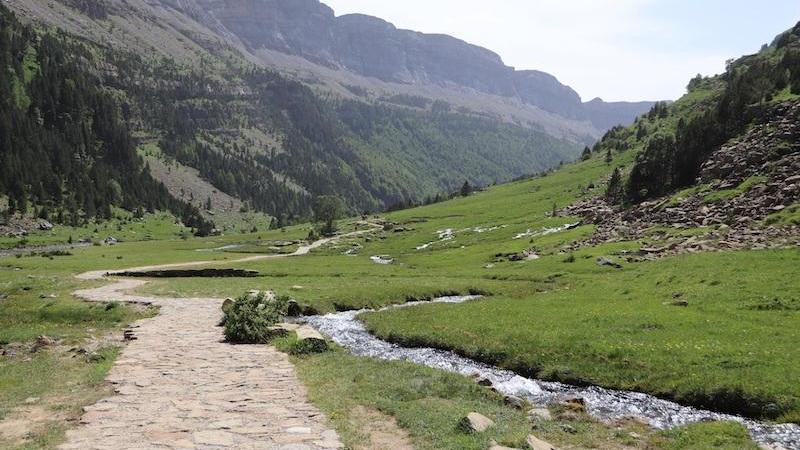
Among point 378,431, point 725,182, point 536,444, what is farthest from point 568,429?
point 725,182

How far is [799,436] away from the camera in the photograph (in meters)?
19.3

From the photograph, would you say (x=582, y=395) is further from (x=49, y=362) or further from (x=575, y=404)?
(x=49, y=362)

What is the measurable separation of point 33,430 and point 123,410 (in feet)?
8.50

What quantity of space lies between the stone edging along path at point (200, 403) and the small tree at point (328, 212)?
145 m

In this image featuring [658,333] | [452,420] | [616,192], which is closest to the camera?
[452,420]

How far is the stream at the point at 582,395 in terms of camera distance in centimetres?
2031

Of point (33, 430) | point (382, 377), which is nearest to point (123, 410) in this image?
point (33, 430)

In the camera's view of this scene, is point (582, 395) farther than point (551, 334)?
No

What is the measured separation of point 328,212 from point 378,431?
162511mm

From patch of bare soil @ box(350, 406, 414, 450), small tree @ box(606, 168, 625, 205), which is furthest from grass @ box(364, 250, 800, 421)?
small tree @ box(606, 168, 625, 205)

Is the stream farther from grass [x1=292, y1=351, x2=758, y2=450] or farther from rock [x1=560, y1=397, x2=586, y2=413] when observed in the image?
grass [x1=292, y1=351, x2=758, y2=450]

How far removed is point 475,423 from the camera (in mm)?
17969

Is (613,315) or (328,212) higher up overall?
(613,315)

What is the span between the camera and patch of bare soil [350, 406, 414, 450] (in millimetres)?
16656
